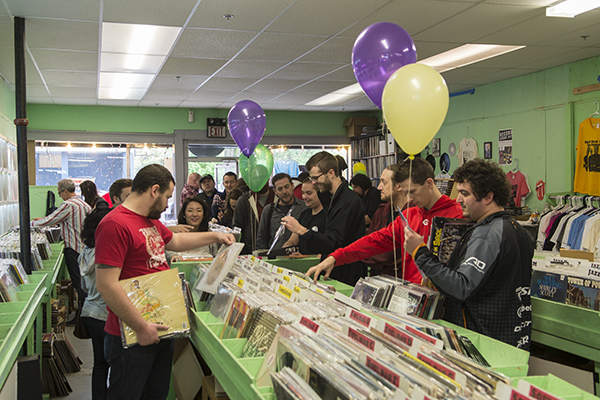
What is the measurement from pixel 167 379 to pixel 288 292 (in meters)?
0.89

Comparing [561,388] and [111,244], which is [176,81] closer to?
[111,244]

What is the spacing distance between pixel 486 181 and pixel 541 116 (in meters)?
5.80

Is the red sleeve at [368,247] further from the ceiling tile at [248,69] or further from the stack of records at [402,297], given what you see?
the ceiling tile at [248,69]

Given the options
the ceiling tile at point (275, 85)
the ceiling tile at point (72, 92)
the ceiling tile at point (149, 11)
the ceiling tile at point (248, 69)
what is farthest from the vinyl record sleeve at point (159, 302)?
the ceiling tile at point (72, 92)

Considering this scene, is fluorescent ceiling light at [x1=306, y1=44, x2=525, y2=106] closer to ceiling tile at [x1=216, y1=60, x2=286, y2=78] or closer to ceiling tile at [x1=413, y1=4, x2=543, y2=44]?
ceiling tile at [x1=413, y1=4, x2=543, y2=44]

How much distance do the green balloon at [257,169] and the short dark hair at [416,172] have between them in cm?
251

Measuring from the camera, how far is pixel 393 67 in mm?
3121

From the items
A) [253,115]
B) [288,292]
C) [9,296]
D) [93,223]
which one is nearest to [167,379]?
[288,292]

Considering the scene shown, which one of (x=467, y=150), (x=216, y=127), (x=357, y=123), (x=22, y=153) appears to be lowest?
(x=22, y=153)

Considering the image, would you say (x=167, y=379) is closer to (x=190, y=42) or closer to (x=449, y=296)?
(x=449, y=296)

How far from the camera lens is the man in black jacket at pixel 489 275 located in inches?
A: 82.2

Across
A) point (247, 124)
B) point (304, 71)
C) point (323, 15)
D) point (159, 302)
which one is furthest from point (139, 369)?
point (304, 71)

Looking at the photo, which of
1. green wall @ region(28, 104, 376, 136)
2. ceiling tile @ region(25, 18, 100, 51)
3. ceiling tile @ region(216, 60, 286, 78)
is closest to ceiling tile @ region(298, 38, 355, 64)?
ceiling tile @ region(216, 60, 286, 78)

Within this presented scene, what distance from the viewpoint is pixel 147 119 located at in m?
10.4
